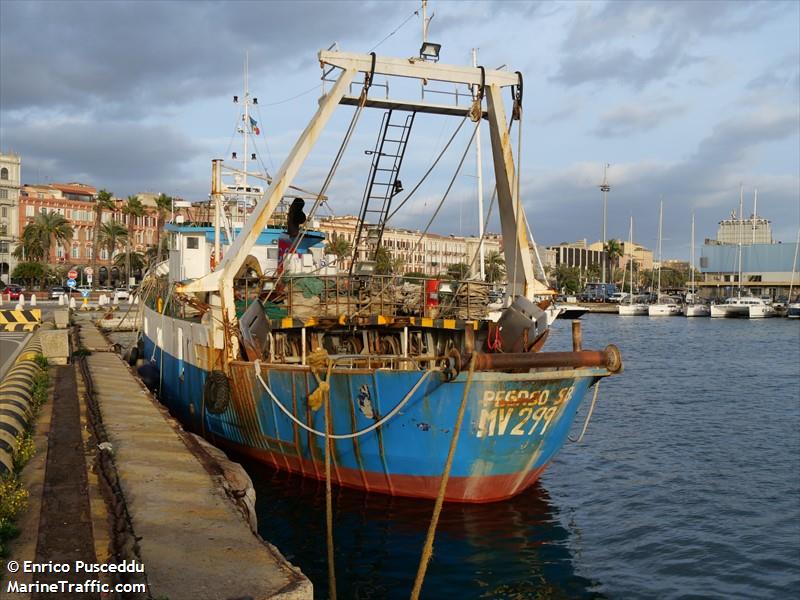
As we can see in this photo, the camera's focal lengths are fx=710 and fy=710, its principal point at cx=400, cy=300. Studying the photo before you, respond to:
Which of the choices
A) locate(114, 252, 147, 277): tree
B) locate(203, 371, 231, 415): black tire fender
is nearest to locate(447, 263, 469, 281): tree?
locate(203, 371, 231, 415): black tire fender

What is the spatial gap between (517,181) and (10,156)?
99275mm

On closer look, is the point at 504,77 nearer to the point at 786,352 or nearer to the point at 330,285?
the point at 330,285

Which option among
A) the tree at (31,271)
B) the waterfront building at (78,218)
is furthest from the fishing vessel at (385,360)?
the waterfront building at (78,218)

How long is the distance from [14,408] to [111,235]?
294ft

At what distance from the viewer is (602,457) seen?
19000 mm

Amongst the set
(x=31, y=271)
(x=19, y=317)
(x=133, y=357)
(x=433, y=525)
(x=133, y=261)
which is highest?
(x=133, y=261)

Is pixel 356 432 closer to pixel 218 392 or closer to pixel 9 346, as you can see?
pixel 218 392

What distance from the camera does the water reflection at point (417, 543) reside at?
1037 cm

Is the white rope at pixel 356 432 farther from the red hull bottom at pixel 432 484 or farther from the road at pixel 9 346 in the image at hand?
the road at pixel 9 346

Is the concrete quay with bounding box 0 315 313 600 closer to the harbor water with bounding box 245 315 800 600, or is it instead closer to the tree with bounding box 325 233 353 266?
the harbor water with bounding box 245 315 800 600

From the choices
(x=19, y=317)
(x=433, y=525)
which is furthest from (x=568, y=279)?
(x=433, y=525)

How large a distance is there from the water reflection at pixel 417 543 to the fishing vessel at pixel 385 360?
446 mm

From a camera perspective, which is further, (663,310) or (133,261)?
(663,310)

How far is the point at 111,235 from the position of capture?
95.3 meters
